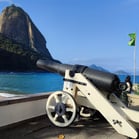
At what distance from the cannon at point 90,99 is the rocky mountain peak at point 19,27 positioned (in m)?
57.5

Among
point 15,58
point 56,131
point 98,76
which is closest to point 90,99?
point 98,76

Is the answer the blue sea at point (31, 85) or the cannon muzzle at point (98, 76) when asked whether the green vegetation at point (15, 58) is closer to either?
the blue sea at point (31, 85)

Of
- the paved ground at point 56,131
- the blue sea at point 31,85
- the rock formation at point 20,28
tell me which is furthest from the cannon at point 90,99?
the rock formation at point 20,28

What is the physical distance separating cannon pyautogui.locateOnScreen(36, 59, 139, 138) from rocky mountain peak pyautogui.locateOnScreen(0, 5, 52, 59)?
2263 inches

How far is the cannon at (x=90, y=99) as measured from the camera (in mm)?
2986

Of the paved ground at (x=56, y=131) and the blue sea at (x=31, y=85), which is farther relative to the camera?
the blue sea at (x=31, y=85)

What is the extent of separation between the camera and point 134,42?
8.73 meters

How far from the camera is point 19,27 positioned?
67812mm

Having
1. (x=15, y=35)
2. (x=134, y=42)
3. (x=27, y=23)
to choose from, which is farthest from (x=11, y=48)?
(x=134, y=42)

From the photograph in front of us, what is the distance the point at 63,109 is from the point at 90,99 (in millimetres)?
377

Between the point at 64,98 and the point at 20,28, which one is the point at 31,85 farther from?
the point at 20,28

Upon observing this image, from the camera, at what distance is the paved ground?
299 centimetres

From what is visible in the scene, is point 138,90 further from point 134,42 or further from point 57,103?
point 57,103

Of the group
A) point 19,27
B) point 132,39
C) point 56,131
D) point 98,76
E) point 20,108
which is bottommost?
point 56,131
